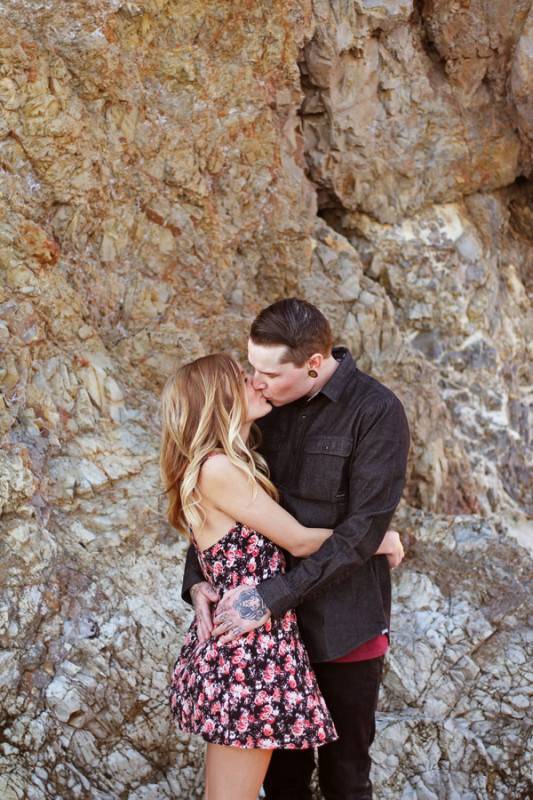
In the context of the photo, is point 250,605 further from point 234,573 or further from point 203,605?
point 203,605

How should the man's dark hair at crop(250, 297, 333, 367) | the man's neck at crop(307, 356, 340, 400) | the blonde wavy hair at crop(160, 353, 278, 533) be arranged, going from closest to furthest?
the blonde wavy hair at crop(160, 353, 278, 533) < the man's dark hair at crop(250, 297, 333, 367) < the man's neck at crop(307, 356, 340, 400)

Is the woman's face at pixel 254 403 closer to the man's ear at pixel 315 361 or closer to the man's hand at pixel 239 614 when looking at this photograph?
the man's ear at pixel 315 361

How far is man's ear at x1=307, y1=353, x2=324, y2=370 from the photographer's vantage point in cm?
320

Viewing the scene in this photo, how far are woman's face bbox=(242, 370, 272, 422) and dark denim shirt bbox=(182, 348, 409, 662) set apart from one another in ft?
0.63

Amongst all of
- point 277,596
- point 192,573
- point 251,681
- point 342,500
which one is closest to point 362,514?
point 342,500

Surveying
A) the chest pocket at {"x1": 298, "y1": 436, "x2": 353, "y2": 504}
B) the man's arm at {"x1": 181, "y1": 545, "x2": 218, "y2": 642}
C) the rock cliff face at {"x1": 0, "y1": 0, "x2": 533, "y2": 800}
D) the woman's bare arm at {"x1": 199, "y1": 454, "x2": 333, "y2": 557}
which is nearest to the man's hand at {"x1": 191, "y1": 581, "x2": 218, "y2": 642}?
the man's arm at {"x1": 181, "y1": 545, "x2": 218, "y2": 642}

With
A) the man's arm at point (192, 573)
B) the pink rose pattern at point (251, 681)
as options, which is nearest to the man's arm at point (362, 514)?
the pink rose pattern at point (251, 681)

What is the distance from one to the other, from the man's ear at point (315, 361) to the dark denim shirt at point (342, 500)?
7cm

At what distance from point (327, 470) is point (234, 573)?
0.47m

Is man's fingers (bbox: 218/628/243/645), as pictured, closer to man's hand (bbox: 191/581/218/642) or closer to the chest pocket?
man's hand (bbox: 191/581/218/642)

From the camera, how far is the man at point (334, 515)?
3.03 m

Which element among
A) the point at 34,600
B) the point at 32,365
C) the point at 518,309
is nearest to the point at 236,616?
the point at 34,600

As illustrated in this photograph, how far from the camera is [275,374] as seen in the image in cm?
317

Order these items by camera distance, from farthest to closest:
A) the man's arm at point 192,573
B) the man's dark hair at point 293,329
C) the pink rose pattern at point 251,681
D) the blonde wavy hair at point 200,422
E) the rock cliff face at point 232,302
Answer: the rock cliff face at point 232,302 < the man's arm at point 192,573 < the man's dark hair at point 293,329 < the blonde wavy hair at point 200,422 < the pink rose pattern at point 251,681
